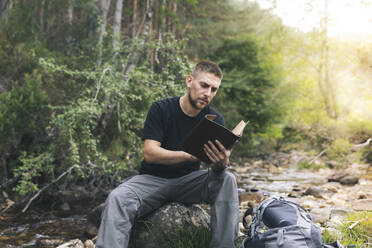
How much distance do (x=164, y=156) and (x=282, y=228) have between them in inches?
42.6

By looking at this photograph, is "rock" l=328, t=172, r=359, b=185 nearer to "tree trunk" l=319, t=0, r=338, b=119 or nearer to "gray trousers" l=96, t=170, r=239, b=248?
"tree trunk" l=319, t=0, r=338, b=119

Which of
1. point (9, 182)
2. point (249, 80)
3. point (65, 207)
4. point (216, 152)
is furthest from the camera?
point (249, 80)

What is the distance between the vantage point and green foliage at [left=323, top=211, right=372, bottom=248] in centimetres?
285

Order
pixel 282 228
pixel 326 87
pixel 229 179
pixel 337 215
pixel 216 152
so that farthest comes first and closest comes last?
pixel 326 87, pixel 337 215, pixel 229 179, pixel 216 152, pixel 282 228

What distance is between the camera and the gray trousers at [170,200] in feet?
8.15

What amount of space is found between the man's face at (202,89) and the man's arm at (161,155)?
0.56 m

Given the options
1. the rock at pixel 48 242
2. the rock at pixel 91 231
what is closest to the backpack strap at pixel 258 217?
the rock at pixel 91 231

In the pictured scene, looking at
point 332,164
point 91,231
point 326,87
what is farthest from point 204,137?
point 326,87

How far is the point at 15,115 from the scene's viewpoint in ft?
17.4

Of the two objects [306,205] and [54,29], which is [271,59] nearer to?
[54,29]

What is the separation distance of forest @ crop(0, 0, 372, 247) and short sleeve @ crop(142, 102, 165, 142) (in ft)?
6.20

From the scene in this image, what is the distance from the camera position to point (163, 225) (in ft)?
9.41

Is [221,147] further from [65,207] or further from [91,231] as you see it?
[65,207]

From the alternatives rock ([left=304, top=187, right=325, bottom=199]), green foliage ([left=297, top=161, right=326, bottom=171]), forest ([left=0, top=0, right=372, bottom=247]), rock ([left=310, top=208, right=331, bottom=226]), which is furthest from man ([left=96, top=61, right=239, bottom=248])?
green foliage ([left=297, top=161, right=326, bottom=171])
